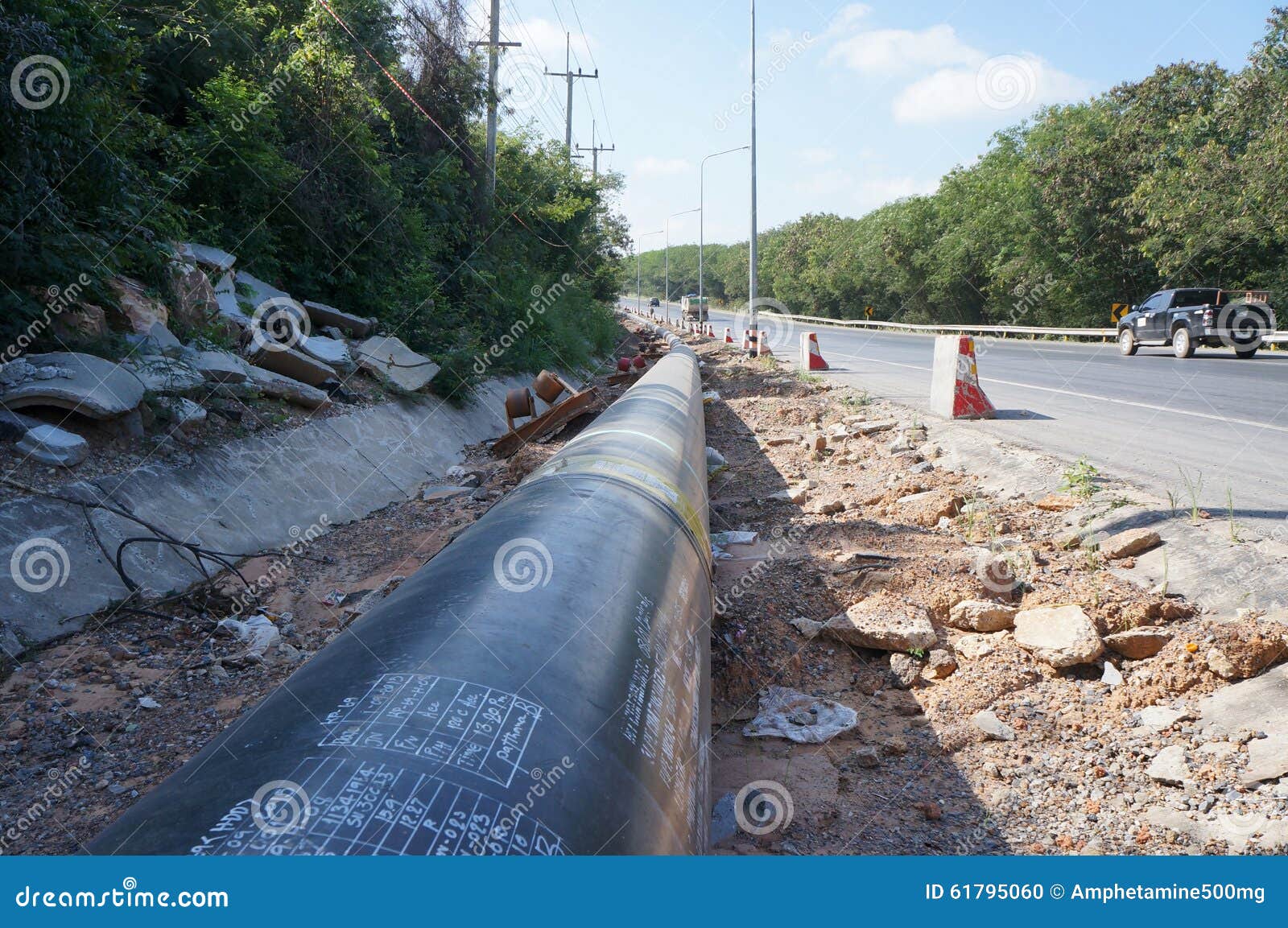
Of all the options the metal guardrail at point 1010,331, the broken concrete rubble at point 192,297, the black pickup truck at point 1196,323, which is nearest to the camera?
the broken concrete rubble at point 192,297

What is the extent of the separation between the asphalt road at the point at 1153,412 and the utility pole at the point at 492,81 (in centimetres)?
980

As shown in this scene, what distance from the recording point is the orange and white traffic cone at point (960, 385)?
991cm

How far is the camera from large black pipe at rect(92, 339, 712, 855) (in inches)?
57.9

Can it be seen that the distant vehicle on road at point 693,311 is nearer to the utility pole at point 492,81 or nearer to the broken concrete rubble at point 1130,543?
the utility pole at point 492,81

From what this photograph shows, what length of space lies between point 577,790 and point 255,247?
11096 millimetres

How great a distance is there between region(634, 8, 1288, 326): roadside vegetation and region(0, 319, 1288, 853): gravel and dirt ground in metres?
11.5

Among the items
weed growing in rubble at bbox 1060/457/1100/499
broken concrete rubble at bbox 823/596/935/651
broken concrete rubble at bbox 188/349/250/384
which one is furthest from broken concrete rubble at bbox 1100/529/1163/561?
broken concrete rubble at bbox 188/349/250/384

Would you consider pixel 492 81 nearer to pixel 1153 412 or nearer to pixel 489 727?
pixel 1153 412

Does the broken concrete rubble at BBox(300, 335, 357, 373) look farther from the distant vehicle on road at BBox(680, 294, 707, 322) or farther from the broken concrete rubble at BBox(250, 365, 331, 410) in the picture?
the distant vehicle on road at BBox(680, 294, 707, 322)

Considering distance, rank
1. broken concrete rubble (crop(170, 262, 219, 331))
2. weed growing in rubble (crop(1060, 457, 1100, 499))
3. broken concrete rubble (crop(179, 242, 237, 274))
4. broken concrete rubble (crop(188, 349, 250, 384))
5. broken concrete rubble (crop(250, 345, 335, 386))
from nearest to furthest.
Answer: weed growing in rubble (crop(1060, 457, 1100, 499)) < broken concrete rubble (crop(188, 349, 250, 384)) < broken concrete rubble (crop(170, 262, 219, 331)) < broken concrete rubble (crop(250, 345, 335, 386)) < broken concrete rubble (crop(179, 242, 237, 274))

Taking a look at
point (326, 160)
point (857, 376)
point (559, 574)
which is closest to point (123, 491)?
point (559, 574)

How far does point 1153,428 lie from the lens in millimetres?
8945

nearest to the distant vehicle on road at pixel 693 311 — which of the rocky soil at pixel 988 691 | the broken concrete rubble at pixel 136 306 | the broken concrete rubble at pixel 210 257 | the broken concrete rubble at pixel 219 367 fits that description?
the broken concrete rubble at pixel 210 257

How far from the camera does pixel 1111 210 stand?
32.8m
